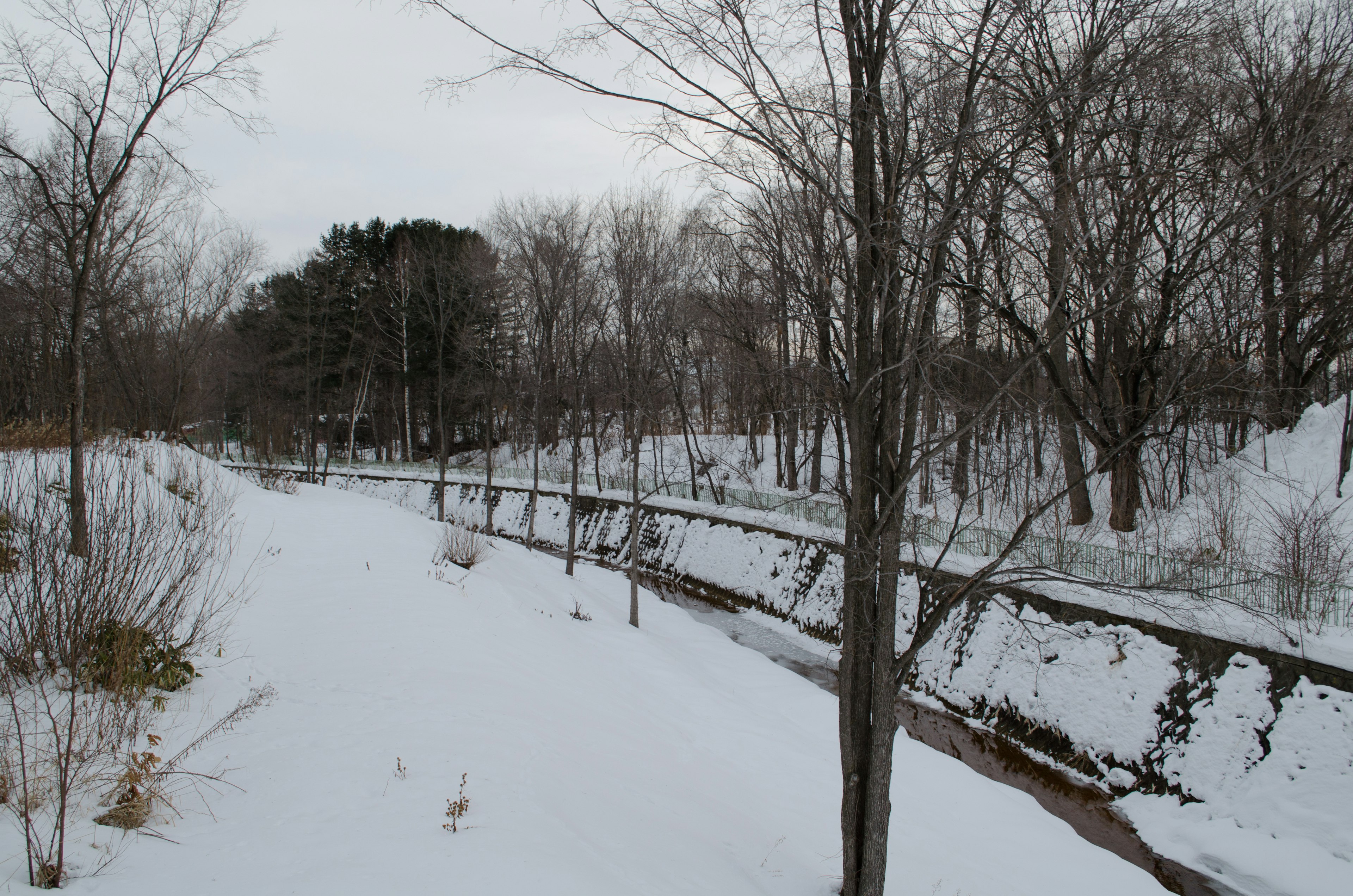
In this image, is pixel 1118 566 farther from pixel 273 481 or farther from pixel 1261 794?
pixel 273 481

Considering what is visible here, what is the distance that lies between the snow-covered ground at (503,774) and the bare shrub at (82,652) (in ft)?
0.63

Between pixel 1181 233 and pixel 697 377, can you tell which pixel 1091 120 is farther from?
pixel 697 377

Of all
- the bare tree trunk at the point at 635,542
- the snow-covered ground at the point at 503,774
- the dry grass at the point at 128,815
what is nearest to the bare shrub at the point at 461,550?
the snow-covered ground at the point at 503,774

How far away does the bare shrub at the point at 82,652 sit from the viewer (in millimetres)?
3342

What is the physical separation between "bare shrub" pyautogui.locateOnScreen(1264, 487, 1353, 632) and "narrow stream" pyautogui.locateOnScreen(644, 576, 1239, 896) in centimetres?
335

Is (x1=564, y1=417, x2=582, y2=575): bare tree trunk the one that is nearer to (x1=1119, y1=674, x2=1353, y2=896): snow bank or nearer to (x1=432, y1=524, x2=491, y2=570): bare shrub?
(x1=432, y1=524, x2=491, y2=570): bare shrub

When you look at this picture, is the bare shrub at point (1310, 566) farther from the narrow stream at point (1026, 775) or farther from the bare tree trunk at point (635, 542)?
the bare tree trunk at point (635, 542)

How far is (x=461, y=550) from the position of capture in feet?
39.9

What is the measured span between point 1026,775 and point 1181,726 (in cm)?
198

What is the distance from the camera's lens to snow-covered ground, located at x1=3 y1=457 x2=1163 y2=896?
12.0 ft

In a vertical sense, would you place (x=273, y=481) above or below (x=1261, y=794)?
above

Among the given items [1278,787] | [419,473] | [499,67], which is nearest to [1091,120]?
[499,67]

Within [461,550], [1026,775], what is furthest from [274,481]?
→ [1026,775]

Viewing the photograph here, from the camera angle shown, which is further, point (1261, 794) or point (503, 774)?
point (1261, 794)
